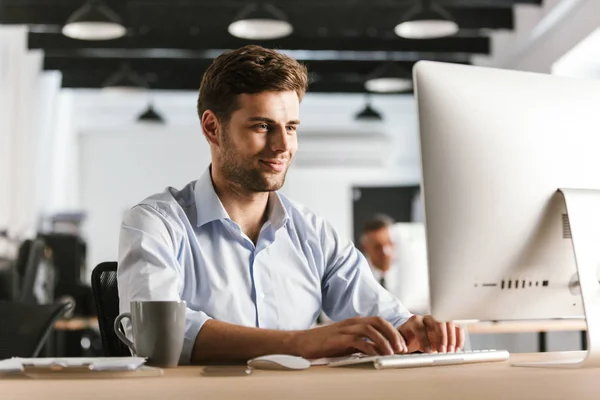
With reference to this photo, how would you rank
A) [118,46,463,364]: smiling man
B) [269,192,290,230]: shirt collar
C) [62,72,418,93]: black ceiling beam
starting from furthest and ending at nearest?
[62,72,418,93]: black ceiling beam → [269,192,290,230]: shirt collar → [118,46,463,364]: smiling man

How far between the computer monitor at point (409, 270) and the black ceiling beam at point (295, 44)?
3.62 meters

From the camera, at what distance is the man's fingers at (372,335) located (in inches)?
59.5

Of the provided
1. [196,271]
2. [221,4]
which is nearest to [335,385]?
[196,271]

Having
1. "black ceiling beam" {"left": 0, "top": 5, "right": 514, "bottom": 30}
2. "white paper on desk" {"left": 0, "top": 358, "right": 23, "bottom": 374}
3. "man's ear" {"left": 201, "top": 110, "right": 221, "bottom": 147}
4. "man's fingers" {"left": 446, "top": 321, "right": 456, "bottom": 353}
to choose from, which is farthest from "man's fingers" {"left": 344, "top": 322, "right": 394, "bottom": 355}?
"black ceiling beam" {"left": 0, "top": 5, "right": 514, "bottom": 30}

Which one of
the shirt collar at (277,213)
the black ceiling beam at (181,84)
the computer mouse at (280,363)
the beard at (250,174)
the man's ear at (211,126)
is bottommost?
the computer mouse at (280,363)

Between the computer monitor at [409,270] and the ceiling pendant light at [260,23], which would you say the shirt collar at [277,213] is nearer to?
the computer monitor at [409,270]

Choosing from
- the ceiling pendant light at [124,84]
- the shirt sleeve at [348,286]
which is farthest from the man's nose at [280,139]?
the ceiling pendant light at [124,84]

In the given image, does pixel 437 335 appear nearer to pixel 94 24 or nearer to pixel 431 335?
pixel 431 335

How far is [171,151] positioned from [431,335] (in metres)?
11.2

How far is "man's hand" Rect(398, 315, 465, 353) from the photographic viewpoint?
1700 mm

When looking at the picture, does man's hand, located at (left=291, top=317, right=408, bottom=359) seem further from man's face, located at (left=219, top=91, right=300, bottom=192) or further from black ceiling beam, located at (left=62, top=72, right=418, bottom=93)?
black ceiling beam, located at (left=62, top=72, right=418, bottom=93)

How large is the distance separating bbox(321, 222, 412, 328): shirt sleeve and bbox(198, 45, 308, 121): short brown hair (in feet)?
1.25

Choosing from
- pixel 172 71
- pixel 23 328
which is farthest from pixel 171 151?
pixel 23 328

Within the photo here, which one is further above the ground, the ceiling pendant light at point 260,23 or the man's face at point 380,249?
the ceiling pendant light at point 260,23
